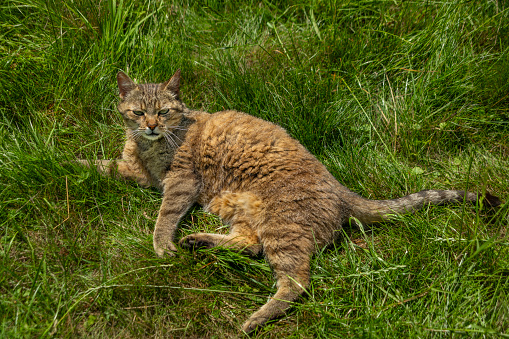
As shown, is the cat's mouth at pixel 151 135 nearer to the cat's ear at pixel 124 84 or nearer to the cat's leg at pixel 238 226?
the cat's ear at pixel 124 84

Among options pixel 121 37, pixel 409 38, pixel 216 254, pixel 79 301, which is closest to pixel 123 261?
pixel 79 301

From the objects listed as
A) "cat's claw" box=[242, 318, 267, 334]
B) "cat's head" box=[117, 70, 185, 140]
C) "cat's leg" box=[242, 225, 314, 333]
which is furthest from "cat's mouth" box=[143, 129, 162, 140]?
"cat's claw" box=[242, 318, 267, 334]

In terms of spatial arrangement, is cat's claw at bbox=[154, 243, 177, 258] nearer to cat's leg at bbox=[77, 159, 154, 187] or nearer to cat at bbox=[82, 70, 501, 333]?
cat at bbox=[82, 70, 501, 333]

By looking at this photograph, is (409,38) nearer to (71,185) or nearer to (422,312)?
(422,312)

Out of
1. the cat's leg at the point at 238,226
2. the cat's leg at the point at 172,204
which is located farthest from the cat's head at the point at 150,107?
the cat's leg at the point at 238,226

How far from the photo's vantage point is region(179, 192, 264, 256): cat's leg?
3006 millimetres

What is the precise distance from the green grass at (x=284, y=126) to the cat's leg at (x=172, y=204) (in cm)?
12

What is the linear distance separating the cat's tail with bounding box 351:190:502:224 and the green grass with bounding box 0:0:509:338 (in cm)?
8

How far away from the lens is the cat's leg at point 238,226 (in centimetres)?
301

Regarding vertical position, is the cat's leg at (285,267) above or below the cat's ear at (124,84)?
below

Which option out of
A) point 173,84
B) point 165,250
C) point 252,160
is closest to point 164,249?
point 165,250

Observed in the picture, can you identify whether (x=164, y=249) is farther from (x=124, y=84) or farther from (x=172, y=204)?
(x=124, y=84)

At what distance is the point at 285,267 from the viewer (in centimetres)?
280

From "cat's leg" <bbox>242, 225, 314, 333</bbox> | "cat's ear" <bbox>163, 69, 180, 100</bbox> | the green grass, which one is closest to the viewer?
the green grass
